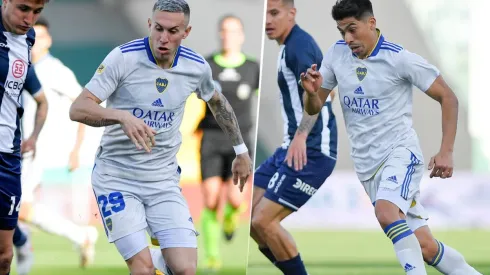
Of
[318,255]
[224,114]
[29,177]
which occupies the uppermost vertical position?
[224,114]

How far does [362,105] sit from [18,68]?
2144 mm

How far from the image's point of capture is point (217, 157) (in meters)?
10.9

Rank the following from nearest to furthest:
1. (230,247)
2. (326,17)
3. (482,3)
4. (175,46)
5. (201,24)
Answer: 1. (175,46)
2. (230,247)
3. (201,24)
4. (326,17)
5. (482,3)

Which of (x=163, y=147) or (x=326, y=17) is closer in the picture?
(x=163, y=147)

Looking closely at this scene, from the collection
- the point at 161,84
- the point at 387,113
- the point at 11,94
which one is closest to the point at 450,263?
the point at 387,113

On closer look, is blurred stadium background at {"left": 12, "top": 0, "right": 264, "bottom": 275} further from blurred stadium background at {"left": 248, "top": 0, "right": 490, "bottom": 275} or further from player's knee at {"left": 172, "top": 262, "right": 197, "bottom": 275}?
player's knee at {"left": 172, "top": 262, "right": 197, "bottom": 275}

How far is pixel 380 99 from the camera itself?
256 inches

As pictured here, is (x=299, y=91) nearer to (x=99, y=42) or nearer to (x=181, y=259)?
(x=181, y=259)

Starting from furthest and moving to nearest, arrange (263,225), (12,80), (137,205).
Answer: (263,225) → (12,80) → (137,205)

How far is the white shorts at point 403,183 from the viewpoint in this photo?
6.22m

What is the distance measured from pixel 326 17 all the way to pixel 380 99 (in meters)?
6.68

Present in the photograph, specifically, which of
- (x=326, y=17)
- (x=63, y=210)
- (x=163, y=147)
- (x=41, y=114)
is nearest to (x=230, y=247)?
(x=63, y=210)

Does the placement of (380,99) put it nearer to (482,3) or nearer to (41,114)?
(41,114)

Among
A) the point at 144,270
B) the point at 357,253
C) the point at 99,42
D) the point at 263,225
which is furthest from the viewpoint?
the point at 99,42
